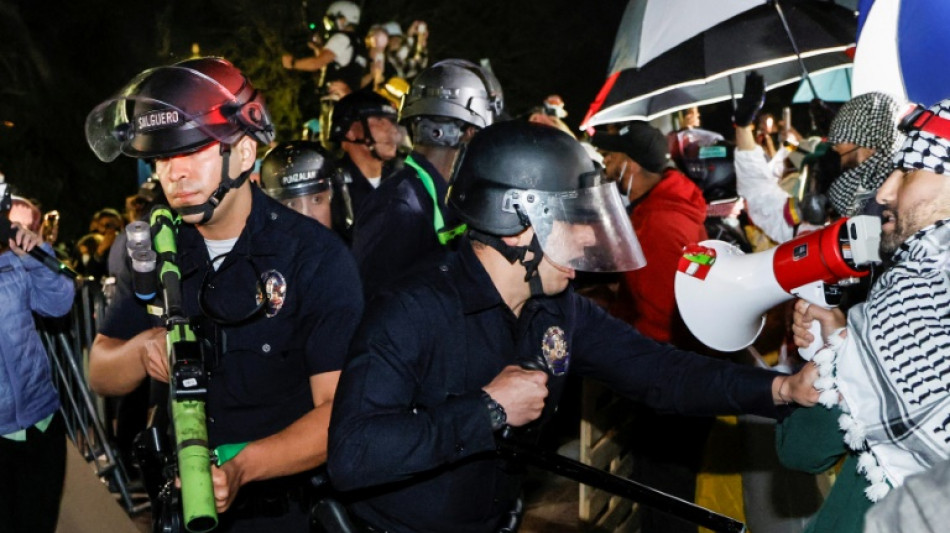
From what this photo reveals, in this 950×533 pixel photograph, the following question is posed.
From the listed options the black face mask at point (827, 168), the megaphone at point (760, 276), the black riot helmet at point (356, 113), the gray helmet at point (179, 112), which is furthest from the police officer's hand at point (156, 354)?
the black riot helmet at point (356, 113)

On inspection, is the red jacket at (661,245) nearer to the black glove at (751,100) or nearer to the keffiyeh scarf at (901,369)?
the black glove at (751,100)

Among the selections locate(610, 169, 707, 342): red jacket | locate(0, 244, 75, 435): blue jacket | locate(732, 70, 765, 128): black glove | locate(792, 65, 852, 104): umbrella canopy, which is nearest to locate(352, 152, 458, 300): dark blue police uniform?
locate(610, 169, 707, 342): red jacket

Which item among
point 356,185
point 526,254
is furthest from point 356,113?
point 526,254

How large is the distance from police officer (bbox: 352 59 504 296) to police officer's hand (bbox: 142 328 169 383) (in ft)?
4.07

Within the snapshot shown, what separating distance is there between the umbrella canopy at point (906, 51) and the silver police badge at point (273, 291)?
275 cm

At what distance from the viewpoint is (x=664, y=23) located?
221 inches

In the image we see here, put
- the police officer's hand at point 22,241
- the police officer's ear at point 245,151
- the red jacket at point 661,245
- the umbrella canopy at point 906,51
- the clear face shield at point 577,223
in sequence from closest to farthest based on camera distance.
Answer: the clear face shield at point 577,223 < the police officer's ear at point 245,151 < the umbrella canopy at point 906,51 < the police officer's hand at point 22,241 < the red jacket at point 661,245

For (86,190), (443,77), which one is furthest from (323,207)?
(86,190)

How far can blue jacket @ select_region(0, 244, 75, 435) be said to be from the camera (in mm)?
5148

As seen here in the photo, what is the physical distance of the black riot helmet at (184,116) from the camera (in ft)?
11.6

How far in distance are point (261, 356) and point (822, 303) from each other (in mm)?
1814

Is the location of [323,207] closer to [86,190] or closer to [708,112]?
[708,112]

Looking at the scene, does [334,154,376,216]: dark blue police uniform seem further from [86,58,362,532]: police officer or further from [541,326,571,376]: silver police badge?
[541,326,571,376]: silver police badge

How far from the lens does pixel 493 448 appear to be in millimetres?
2949
